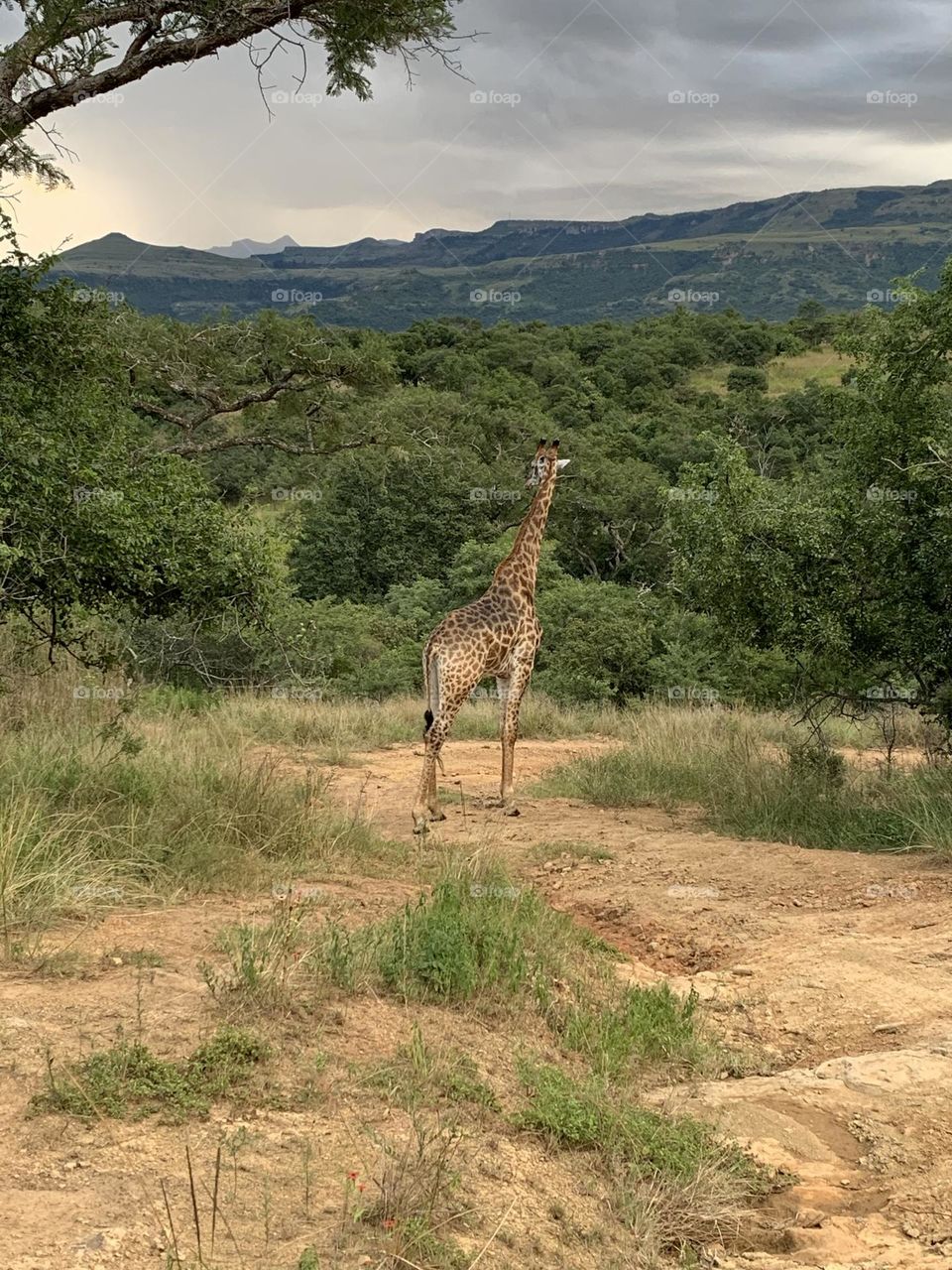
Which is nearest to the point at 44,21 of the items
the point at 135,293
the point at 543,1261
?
the point at 543,1261

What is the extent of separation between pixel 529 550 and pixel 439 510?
55.6 ft

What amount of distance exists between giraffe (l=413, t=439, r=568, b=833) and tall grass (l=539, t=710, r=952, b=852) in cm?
123

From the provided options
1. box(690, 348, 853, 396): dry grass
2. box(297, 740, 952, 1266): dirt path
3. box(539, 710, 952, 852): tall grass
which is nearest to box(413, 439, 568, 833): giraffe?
box(297, 740, 952, 1266): dirt path

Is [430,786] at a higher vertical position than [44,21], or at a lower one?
lower

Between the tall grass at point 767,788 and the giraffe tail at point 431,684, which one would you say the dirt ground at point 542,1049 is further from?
the giraffe tail at point 431,684

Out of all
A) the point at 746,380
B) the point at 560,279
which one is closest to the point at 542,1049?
the point at 746,380

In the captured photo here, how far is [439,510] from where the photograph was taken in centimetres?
2916

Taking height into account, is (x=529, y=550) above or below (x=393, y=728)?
above

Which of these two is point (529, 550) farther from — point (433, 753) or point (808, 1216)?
point (808, 1216)

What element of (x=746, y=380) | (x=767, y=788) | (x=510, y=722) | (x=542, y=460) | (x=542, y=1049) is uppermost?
(x=746, y=380)

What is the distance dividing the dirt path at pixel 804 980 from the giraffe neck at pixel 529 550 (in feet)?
7.29

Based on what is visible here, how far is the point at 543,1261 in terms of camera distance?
3.75 m

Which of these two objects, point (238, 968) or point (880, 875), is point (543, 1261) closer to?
point (238, 968)

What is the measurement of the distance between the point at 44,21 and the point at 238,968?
9.44 metres
